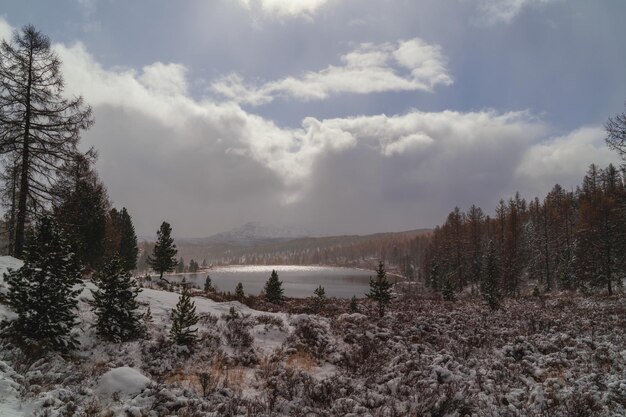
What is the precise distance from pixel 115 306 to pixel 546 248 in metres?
54.7

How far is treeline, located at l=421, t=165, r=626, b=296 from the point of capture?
123 feet

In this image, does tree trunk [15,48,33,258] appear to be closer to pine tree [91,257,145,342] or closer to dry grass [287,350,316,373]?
pine tree [91,257,145,342]

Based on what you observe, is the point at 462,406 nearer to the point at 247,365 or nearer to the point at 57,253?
the point at 247,365

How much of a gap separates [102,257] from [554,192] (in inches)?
3317

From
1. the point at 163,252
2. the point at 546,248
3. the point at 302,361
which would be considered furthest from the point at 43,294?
the point at 546,248

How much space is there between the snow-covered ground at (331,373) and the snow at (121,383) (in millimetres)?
23

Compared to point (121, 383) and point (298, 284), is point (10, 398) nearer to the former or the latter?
point (121, 383)

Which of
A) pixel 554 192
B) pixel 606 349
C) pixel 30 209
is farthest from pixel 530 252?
pixel 30 209

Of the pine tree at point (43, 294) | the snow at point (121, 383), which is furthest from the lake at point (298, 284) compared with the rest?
the snow at point (121, 383)

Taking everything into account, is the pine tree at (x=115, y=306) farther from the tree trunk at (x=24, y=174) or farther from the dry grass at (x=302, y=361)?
the tree trunk at (x=24, y=174)

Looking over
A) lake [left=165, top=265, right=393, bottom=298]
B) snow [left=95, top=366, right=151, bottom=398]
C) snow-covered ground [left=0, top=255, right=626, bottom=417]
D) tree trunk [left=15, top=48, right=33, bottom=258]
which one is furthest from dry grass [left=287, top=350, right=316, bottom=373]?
lake [left=165, top=265, right=393, bottom=298]

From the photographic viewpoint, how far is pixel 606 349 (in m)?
9.94

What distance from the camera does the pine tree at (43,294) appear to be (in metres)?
9.02

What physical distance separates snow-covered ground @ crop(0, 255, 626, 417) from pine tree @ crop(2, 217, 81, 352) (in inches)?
27.7
